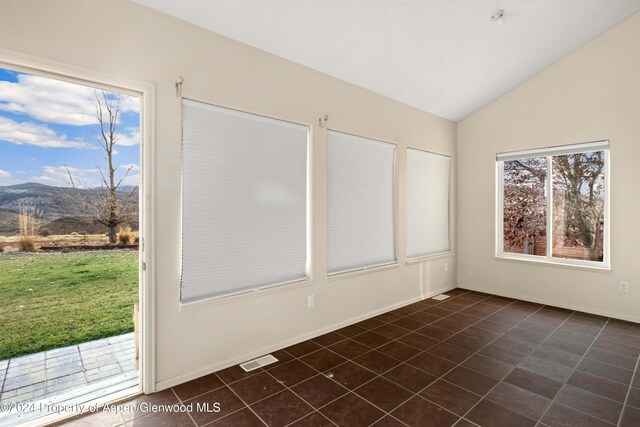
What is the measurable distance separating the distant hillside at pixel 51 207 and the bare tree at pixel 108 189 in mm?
42

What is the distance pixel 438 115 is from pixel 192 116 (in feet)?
12.4

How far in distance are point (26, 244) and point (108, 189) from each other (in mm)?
984

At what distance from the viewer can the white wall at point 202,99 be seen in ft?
6.63

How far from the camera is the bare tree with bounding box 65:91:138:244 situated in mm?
3703


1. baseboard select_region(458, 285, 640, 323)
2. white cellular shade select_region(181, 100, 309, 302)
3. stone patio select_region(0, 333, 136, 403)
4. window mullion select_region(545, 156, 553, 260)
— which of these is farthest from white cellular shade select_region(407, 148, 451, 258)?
stone patio select_region(0, 333, 136, 403)

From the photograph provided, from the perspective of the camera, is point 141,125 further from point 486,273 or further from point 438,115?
point 486,273

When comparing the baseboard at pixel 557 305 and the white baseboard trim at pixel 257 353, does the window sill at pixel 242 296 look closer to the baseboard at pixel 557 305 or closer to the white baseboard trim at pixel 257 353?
the white baseboard trim at pixel 257 353

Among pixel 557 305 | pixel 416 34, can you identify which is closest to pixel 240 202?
pixel 416 34

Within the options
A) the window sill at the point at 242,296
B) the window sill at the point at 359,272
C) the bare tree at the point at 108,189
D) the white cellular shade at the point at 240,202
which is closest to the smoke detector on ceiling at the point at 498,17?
the white cellular shade at the point at 240,202

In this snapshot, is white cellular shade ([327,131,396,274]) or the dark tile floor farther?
white cellular shade ([327,131,396,274])

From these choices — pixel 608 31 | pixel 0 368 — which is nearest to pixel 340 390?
pixel 0 368

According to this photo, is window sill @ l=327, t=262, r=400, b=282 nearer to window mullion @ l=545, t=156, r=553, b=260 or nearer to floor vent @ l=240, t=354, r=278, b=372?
floor vent @ l=240, t=354, r=278, b=372

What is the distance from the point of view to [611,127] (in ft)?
12.7

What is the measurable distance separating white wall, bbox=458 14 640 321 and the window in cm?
16
